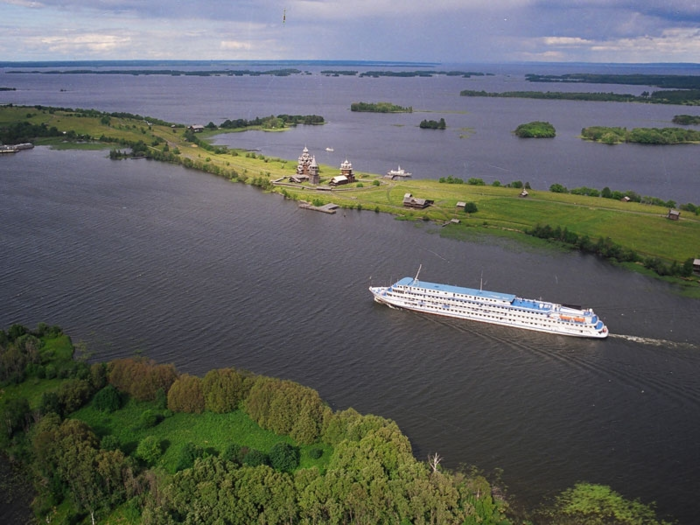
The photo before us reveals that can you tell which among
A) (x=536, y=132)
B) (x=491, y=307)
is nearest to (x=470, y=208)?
(x=491, y=307)

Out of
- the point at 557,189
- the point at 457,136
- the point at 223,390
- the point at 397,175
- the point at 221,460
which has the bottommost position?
the point at 221,460

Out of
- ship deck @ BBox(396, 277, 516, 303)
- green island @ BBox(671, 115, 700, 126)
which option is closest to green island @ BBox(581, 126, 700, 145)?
green island @ BBox(671, 115, 700, 126)

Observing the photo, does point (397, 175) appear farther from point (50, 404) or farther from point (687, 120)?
point (687, 120)

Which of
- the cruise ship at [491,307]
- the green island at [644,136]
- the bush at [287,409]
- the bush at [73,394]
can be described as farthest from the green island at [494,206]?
the green island at [644,136]

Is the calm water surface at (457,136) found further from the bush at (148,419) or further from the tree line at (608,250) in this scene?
the bush at (148,419)

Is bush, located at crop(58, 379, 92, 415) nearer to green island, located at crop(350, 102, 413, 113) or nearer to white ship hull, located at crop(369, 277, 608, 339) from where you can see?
white ship hull, located at crop(369, 277, 608, 339)

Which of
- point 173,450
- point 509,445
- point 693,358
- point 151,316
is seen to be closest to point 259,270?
point 151,316
